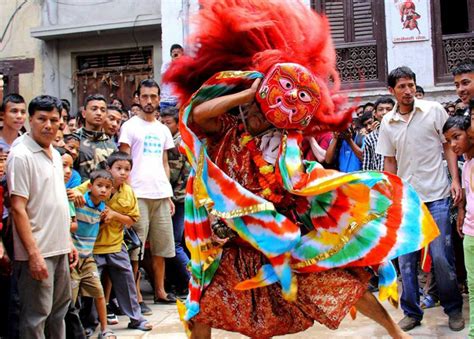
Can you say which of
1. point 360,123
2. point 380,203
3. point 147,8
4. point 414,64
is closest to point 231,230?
point 380,203

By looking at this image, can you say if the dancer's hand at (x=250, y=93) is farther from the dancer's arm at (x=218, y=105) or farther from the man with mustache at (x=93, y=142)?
the man with mustache at (x=93, y=142)

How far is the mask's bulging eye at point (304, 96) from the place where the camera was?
3.03 metres

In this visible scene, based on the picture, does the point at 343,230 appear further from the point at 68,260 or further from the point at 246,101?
the point at 68,260

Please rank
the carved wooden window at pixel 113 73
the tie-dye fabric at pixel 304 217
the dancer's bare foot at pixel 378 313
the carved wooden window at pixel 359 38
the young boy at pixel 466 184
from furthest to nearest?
the carved wooden window at pixel 113 73 → the carved wooden window at pixel 359 38 → the young boy at pixel 466 184 → the dancer's bare foot at pixel 378 313 → the tie-dye fabric at pixel 304 217

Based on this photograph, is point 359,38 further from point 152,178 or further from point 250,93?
point 250,93

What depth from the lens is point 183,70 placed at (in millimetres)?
3324

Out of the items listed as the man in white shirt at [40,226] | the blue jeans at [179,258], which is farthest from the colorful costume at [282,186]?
the blue jeans at [179,258]

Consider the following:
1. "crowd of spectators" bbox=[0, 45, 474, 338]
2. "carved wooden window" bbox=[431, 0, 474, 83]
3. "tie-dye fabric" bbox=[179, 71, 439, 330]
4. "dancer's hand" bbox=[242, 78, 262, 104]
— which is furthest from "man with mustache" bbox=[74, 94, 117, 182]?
"carved wooden window" bbox=[431, 0, 474, 83]

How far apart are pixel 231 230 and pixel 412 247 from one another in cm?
88

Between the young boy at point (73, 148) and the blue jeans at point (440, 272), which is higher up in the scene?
the young boy at point (73, 148)

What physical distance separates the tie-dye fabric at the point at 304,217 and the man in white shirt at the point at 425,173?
1.69 m

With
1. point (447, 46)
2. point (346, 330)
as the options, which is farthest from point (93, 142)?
point (447, 46)

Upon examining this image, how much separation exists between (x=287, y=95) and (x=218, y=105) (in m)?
0.33

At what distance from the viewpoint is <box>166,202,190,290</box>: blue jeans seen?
6.35 meters
